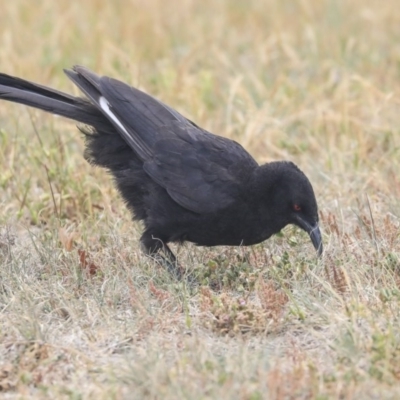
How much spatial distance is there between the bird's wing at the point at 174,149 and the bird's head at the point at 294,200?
8.3 inches

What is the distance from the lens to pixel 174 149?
5.45 metres

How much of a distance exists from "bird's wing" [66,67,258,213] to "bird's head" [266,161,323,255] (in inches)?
8.3

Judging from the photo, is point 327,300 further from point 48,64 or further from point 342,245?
point 48,64

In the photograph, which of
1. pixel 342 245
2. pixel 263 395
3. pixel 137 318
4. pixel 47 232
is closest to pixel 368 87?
pixel 342 245

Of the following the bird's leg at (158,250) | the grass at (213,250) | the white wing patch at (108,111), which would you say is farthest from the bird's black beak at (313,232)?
the white wing patch at (108,111)

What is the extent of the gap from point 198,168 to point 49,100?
3.69 feet

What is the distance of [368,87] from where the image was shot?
7508mm

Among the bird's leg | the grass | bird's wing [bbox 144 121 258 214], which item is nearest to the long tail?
bird's wing [bbox 144 121 258 214]

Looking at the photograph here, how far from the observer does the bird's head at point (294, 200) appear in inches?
202

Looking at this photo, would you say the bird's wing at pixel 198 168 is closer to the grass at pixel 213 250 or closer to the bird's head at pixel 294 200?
the bird's head at pixel 294 200

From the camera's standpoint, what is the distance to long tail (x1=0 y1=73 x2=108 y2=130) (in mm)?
5699

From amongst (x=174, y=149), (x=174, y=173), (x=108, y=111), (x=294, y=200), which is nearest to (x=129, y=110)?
(x=108, y=111)

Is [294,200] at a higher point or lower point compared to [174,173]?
lower

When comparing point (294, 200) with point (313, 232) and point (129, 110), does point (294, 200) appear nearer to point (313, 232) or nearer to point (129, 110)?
point (313, 232)
